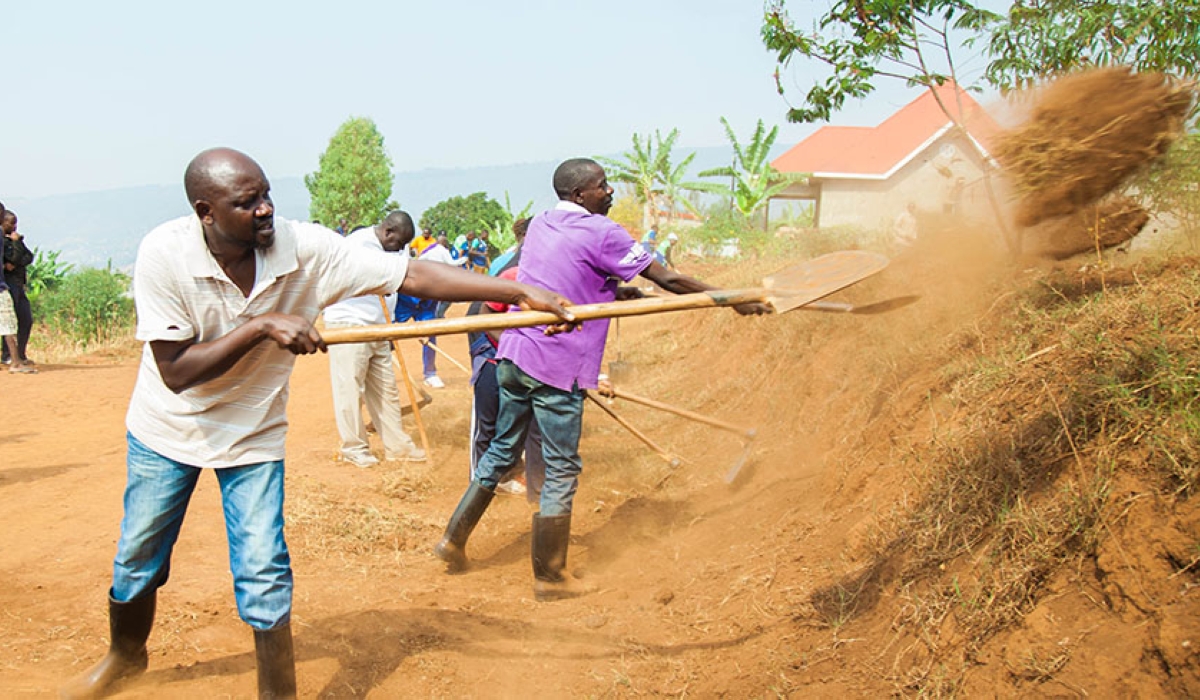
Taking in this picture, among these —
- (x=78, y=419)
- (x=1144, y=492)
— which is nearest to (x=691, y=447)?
(x=1144, y=492)

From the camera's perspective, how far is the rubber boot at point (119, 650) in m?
3.13

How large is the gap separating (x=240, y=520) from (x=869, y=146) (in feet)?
93.7

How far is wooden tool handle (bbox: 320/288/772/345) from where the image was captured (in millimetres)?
2781

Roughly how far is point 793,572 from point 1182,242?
2.85 m

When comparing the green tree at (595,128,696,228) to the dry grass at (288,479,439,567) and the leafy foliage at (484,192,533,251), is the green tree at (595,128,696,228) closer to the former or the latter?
the leafy foliage at (484,192,533,251)

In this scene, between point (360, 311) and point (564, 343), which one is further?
point (360, 311)

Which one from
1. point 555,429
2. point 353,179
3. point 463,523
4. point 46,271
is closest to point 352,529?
point 463,523

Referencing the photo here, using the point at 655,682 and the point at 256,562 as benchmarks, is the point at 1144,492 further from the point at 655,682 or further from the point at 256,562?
the point at 256,562

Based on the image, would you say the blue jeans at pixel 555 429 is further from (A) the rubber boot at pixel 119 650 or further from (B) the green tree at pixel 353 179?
(B) the green tree at pixel 353 179

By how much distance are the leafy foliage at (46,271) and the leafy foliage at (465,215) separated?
17621 millimetres

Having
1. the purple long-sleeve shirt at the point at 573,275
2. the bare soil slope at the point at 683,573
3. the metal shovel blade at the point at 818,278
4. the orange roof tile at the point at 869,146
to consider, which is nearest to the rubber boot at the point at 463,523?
the bare soil slope at the point at 683,573

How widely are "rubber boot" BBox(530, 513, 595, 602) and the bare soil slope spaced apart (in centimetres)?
11

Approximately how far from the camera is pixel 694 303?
321 cm

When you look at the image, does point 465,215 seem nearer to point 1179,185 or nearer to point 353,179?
point 353,179
